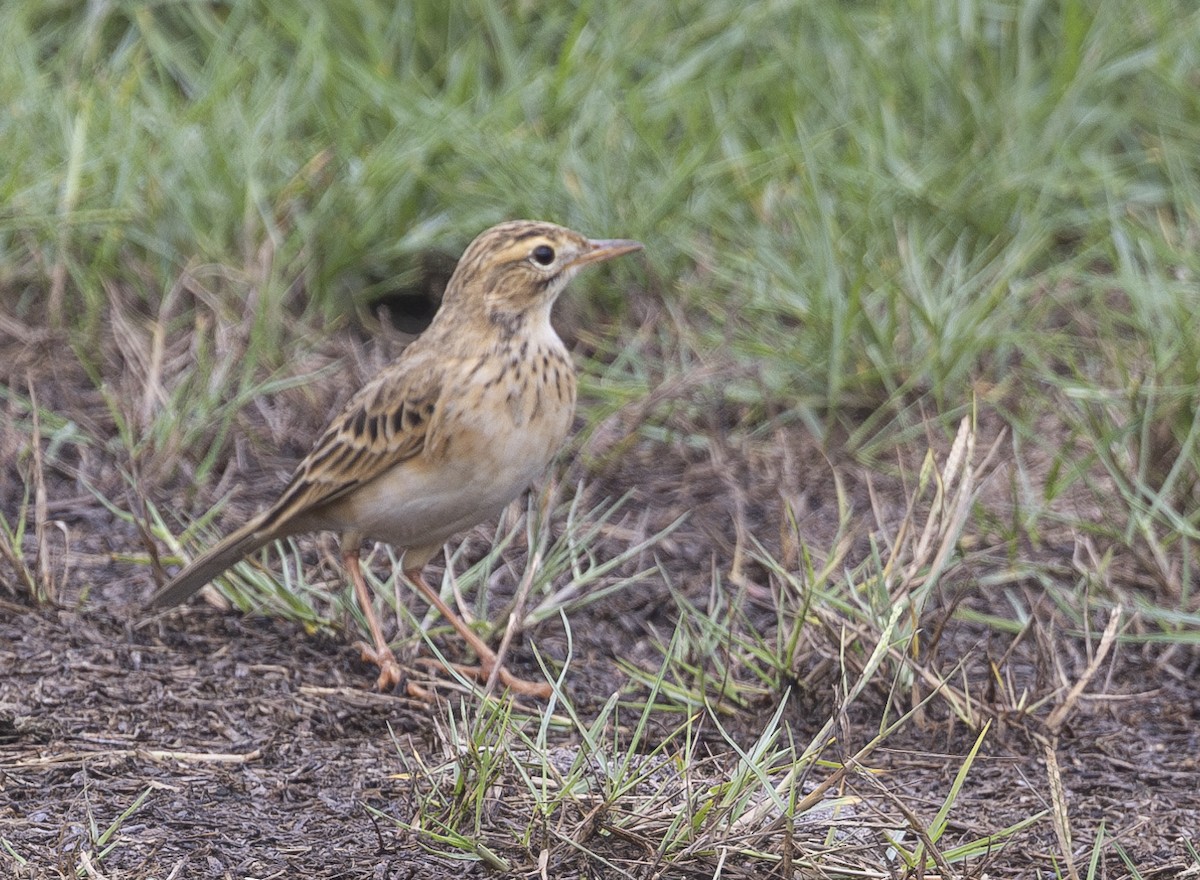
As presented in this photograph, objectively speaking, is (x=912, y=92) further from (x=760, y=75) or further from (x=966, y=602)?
(x=966, y=602)

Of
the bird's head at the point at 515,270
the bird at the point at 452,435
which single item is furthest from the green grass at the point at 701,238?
the bird's head at the point at 515,270

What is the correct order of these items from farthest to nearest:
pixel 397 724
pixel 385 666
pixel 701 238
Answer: pixel 701 238 < pixel 385 666 < pixel 397 724

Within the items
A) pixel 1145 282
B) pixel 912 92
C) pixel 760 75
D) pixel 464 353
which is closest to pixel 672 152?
pixel 760 75

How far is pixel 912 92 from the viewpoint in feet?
24.5

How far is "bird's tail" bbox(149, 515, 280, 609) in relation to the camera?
4.86 metres

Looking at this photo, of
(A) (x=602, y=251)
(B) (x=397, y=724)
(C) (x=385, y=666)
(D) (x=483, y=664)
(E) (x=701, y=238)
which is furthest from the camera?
(E) (x=701, y=238)

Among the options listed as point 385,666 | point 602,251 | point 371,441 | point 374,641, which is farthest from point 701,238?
point 385,666

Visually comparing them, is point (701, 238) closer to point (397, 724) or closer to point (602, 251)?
point (602, 251)

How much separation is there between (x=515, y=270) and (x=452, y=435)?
601 millimetres

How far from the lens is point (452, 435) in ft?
16.0

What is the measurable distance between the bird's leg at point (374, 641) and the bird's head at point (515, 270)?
31.4 inches

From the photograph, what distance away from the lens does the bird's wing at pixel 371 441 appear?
4980mm

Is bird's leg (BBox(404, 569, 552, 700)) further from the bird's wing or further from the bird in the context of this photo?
the bird's wing

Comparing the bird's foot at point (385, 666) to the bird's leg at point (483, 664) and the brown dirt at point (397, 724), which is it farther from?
the bird's leg at point (483, 664)
